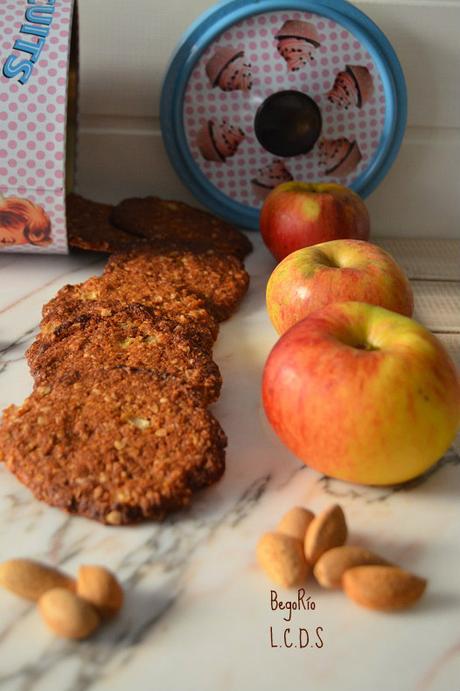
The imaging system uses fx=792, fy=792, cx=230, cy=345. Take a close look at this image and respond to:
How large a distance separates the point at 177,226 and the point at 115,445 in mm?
612

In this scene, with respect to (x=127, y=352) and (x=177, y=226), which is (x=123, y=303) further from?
(x=177, y=226)

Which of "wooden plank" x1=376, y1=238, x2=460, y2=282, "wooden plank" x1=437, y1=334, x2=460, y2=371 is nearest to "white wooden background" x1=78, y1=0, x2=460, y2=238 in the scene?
"wooden plank" x1=376, y1=238, x2=460, y2=282

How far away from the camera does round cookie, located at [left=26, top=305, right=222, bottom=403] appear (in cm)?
83

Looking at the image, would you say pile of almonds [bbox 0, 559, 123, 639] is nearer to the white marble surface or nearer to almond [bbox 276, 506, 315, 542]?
the white marble surface

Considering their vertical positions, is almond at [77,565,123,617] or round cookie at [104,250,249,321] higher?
round cookie at [104,250,249,321]

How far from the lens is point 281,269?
0.95 meters

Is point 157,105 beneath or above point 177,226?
above

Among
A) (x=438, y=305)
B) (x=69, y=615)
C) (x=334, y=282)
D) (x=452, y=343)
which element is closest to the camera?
(x=69, y=615)

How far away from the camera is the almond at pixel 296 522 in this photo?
635 mm

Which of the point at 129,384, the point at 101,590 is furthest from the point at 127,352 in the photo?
the point at 101,590

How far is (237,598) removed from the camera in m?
0.60

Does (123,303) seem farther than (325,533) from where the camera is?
Yes

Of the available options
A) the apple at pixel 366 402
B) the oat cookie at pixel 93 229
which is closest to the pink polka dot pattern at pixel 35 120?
the oat cookie at pixel 93 229

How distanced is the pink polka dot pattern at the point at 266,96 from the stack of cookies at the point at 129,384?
16cm
